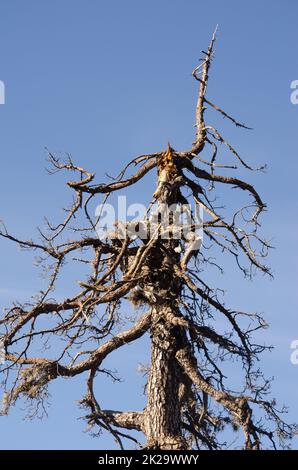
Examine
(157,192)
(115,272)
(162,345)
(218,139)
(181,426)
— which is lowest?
(181,426)

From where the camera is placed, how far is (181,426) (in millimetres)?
13141

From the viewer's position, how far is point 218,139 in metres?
14.8

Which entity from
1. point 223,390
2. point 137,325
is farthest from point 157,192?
point 223,390
